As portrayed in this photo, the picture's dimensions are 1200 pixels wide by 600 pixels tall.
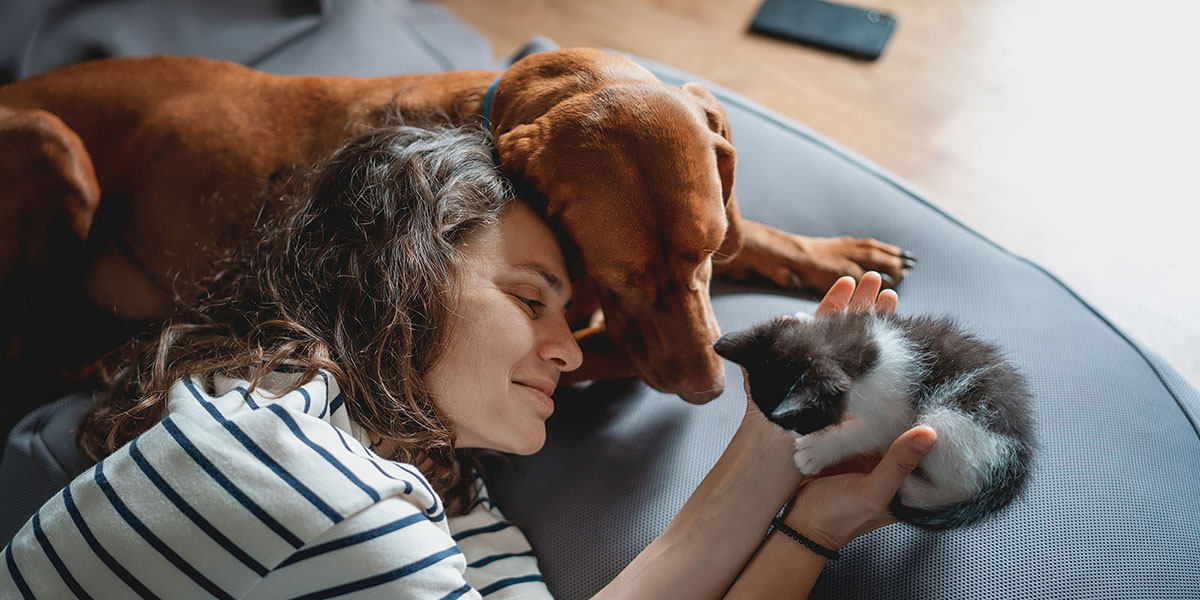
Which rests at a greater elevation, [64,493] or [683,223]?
[683,223]

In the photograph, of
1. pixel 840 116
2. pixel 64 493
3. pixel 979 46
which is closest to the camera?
pixel 64 493

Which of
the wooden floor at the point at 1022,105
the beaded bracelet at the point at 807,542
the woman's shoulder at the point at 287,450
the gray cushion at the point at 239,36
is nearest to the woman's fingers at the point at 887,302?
the beaded bracelet at the point at 807,542

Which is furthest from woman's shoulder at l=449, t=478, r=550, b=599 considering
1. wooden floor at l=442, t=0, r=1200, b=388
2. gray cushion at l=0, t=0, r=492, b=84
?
wooden floor at l=442, t=0, r=1200, b=388

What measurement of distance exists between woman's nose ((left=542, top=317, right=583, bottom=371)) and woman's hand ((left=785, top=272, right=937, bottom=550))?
0.49 meters

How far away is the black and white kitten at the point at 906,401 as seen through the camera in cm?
138

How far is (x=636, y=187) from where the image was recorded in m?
1.65

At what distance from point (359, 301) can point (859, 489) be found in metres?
0.99

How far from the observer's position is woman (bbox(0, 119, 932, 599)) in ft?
4.19

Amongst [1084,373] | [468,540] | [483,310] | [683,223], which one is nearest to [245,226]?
[483,310]

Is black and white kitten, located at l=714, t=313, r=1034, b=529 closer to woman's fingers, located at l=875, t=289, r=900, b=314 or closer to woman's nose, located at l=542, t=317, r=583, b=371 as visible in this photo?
woman's fingers, located at l=875, t=289, r=900, b=314

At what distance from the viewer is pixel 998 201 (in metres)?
3.14

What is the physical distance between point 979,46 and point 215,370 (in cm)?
353

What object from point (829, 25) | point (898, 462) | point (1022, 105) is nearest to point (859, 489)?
point (898, 462)

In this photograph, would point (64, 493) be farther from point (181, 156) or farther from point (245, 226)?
point (181, 156)
